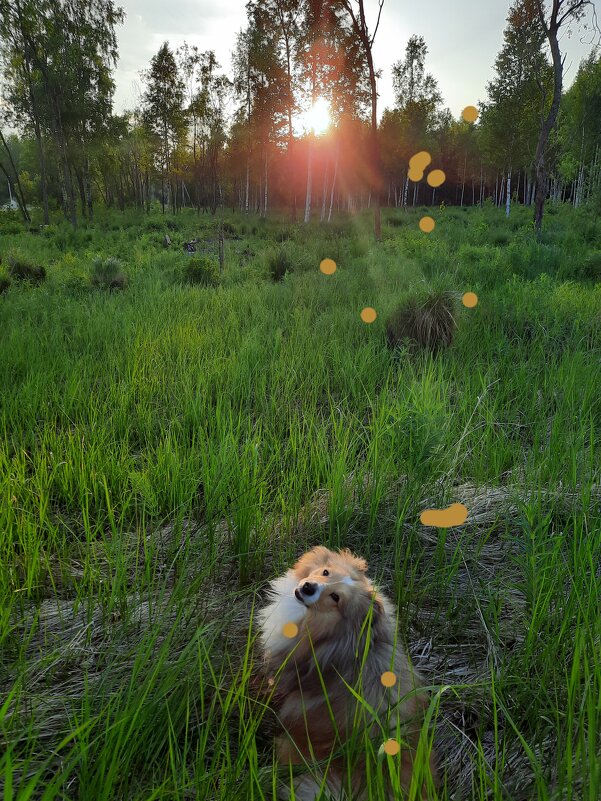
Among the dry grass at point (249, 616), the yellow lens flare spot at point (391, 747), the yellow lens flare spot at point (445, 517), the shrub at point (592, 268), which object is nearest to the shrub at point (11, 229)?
the shrub at point (592, 268)

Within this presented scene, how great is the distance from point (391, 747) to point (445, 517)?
1335mm

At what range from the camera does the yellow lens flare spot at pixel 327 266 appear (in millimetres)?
9076

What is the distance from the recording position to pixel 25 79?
22.1 m

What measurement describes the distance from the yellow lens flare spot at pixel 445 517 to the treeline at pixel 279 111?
984 centimetres

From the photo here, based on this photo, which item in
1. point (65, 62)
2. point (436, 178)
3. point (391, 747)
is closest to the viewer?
point (391, 747)

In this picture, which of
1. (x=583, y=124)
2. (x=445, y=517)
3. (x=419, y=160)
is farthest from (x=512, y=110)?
(x=445, y=517)

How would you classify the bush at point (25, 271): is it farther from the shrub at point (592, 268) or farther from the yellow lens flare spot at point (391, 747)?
the shrub at point (592, 268)

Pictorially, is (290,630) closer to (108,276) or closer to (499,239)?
(108,276)

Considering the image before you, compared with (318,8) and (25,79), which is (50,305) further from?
(25,79)

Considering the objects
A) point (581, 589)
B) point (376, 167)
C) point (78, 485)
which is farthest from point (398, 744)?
point (376, 167)

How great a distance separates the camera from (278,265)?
30.7 ft

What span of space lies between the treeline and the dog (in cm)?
1050

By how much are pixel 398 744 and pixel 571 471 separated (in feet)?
6.40

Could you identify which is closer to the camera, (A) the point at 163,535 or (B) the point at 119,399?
(A) the point at 163,535
